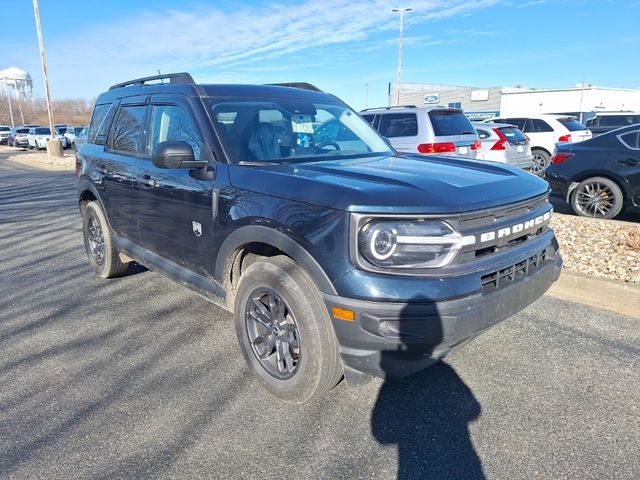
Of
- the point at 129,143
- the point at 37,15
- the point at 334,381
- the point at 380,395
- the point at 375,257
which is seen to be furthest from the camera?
the point at 37,15

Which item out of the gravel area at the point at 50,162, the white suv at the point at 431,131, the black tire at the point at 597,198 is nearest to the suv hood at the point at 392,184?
the black tire at the point at 597,198

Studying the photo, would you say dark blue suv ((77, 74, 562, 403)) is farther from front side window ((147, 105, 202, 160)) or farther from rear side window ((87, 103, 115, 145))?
rear side window ((87, 103, 115, 145))

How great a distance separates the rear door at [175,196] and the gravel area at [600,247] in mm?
3741

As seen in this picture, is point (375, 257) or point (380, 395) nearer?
point (375, 257)

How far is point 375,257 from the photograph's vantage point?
2396mm

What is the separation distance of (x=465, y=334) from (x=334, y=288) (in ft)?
2.33

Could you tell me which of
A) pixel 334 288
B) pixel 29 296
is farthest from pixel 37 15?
pixel 334 288

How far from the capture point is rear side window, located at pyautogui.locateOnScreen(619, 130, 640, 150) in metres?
6.92

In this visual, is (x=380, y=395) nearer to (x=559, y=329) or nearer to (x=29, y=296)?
(x=559, y=329)

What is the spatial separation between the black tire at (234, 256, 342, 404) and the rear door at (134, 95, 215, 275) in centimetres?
59

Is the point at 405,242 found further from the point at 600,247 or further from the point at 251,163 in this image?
the point at 600,247

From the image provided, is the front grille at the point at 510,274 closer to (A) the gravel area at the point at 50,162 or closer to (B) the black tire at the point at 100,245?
(B) the black tire at the point at 100,245

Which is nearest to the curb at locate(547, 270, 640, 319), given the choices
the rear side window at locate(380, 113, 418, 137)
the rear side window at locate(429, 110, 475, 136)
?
the rear side window at locate(429, 110, 475, 136)

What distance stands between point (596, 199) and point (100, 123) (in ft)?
23.0
